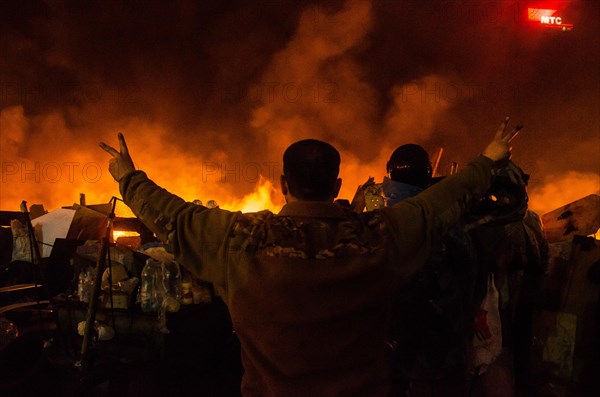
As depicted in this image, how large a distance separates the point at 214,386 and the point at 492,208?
3769 millimetres

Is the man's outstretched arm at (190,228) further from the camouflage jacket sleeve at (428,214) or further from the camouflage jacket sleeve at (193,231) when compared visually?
the camouflage jacket sleeve at (428,214)

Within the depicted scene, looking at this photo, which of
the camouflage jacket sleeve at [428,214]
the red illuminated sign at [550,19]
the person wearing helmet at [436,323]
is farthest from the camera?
the red illuminated sign at [550,19]

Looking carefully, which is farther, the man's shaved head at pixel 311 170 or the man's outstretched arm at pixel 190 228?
the man's shaved head at pixel 311 170

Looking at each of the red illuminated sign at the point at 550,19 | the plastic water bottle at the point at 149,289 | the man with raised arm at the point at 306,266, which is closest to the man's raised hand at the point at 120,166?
the man with raised arm at the point at 306,266

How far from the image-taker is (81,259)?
14.9ft

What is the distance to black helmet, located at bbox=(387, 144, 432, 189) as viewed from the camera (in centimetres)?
232

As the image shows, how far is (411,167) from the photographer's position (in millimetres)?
2320

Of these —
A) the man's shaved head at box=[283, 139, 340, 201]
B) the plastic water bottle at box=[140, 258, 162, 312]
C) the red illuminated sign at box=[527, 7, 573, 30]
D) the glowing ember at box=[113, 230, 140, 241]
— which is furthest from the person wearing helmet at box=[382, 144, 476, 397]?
the red illuminated sign at box=[527, 7, 573, 30]

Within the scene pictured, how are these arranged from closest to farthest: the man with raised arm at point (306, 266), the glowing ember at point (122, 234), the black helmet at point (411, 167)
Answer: the man with raised arm at point (306, 266)
the black helmet at point (411, 167)
the glowing ember at point (122, 234)

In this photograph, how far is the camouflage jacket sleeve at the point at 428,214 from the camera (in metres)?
1.49

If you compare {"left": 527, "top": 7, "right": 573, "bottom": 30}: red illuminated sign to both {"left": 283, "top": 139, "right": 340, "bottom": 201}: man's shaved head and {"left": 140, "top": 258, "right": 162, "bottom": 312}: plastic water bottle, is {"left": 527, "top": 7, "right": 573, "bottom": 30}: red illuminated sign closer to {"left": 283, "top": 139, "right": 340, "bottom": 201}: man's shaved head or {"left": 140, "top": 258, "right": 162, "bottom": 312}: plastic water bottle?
{"left": 140, "top": 258, "right": 162, "bottom": 312}: plastic water bottle

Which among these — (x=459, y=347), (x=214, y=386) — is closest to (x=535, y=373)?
(x=459, y=347)

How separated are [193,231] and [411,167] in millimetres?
1426

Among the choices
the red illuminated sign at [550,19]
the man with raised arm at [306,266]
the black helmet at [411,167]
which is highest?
the red illuminated sign at [550,19]
